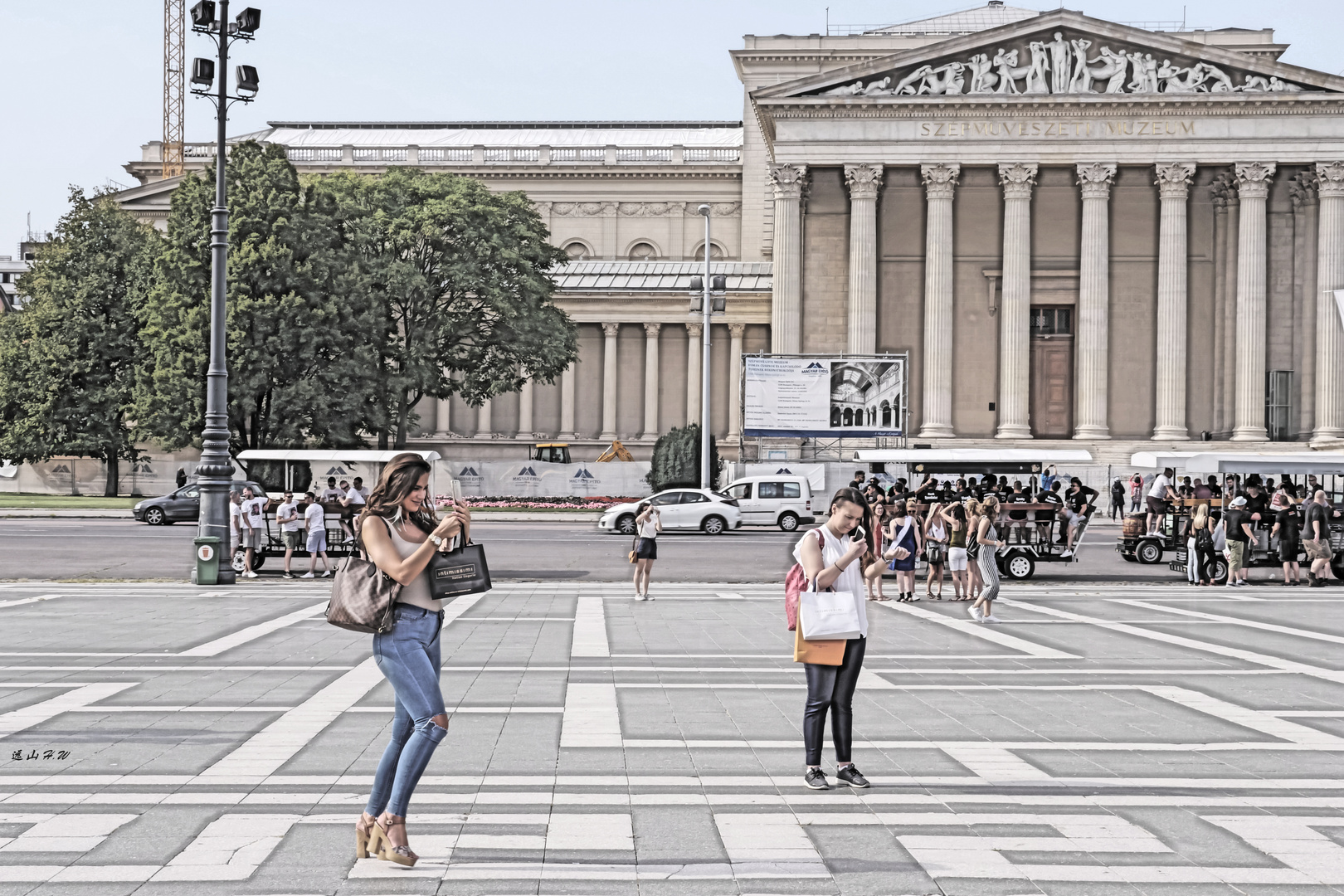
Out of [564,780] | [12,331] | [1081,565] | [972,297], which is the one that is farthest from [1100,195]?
[564,780]

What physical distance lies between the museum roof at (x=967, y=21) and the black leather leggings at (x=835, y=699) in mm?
81385

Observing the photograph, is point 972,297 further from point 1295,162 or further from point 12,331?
point 12,331

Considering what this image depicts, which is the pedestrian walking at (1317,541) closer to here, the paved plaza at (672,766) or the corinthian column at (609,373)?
the paved plaza at (672,766)

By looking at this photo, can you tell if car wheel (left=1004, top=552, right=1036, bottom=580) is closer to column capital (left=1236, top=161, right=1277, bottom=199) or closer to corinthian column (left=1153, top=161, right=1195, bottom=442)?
corinthian column (left=1153, top=161, right=1195, bottom=442)

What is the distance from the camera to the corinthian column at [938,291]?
62.7 m

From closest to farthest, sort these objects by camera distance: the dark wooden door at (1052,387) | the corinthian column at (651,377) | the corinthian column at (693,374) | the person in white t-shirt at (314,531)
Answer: the person in white t-shirt at (314,531)
the dark wooden door at (1052,387)
the corinthian column at (693,374)
the corinthian column at (651,377)

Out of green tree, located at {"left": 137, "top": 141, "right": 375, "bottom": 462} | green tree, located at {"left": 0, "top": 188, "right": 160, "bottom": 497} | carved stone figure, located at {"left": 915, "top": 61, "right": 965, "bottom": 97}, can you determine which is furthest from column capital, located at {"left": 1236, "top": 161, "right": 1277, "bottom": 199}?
green tree, located at {"left": 0, "top": 188, "right": 160, "bottom": 497}

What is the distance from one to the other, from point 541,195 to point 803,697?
84367mm

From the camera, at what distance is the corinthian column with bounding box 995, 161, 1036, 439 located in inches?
2452

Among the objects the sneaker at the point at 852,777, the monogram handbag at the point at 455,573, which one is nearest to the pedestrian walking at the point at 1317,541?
the sneaker at the point at 852,777

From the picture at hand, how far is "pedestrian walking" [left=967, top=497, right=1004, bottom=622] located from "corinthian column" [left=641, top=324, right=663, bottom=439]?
196 ft

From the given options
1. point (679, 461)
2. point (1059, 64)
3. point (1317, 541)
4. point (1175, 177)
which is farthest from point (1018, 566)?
point (1175, 177)

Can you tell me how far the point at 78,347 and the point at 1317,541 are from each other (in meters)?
52.1

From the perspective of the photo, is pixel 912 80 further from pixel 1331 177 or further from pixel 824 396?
pixel 1331 177
